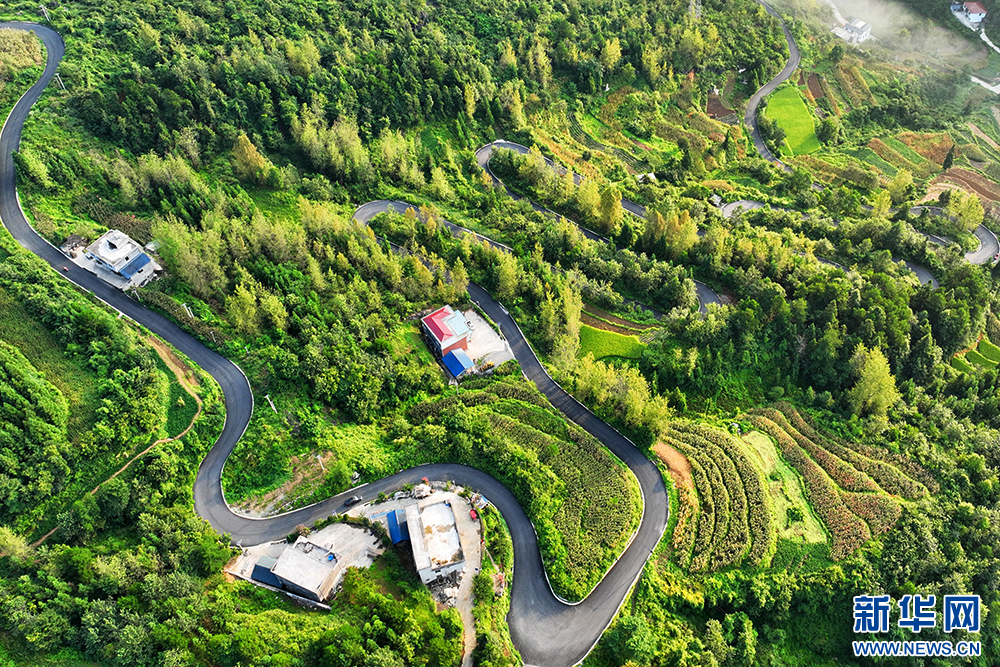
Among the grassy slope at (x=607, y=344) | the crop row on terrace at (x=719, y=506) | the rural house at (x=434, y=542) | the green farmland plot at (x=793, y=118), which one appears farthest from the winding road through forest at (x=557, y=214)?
the green farmland plot at (x=793, y=118)

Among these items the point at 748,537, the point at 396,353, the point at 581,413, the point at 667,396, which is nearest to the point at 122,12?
the point at 396,353

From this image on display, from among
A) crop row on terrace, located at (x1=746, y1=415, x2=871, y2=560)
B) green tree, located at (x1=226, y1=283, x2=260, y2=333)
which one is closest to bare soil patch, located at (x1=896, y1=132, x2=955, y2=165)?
crop row on terrace, located at (x1=746, y1=415, x2=871, y2=560)

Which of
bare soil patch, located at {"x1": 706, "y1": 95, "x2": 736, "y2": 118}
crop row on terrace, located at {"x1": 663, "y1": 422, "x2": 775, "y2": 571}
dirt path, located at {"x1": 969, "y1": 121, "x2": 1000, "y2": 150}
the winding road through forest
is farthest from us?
bare soil patch, located at {"x1": 706, "y1": 95, "x2": 736, "y2": 118}

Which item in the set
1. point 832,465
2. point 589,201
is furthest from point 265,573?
point 589,201

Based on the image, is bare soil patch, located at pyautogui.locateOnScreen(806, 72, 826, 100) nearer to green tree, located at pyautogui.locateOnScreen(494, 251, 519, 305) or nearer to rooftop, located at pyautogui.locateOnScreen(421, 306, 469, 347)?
green tree, located at pyautogui.locateOnScreen(494, 251, 519, 305)

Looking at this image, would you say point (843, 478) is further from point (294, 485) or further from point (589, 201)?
point (294, 485)

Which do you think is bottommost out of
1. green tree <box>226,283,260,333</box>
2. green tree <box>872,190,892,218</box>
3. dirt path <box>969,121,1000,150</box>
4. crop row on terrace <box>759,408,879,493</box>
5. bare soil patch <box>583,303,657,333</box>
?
crop row on terrace <box>759,408,879,493</box>
